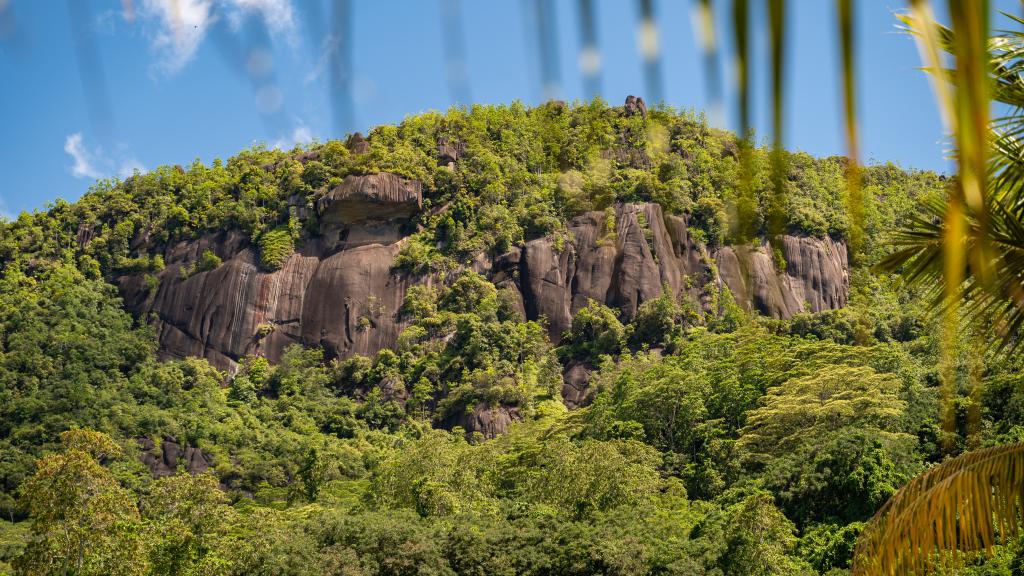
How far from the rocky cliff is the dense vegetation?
4.31ft

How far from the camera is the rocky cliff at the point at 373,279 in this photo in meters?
58.5

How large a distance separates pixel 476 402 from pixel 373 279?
49.1 feet

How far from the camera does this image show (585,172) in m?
64.3

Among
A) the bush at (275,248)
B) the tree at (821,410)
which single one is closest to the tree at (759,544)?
the tree at (821,410)

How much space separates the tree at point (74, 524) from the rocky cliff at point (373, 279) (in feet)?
132

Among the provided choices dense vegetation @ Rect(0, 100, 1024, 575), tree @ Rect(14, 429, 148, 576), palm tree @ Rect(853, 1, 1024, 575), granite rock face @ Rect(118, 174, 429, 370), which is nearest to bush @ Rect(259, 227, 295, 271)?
dense vegetation @ Rect(0, 100, 1024, 575)

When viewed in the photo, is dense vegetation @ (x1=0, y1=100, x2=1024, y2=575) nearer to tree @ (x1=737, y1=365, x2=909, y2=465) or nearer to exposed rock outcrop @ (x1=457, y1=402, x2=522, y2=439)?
tree @ (x1=737, y1=365, x2=909, y2=465)

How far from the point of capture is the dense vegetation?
19.4 m

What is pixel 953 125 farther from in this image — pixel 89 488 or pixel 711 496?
pixel 711 496

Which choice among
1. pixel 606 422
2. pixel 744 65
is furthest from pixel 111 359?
pixel 744 65

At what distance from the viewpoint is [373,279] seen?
59.9m

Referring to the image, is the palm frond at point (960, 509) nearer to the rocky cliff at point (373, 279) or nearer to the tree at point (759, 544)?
the tree at point (759, 544)

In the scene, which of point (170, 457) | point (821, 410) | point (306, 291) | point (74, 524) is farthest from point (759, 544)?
point (306, 291)

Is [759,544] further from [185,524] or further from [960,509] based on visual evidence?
[960,509]
